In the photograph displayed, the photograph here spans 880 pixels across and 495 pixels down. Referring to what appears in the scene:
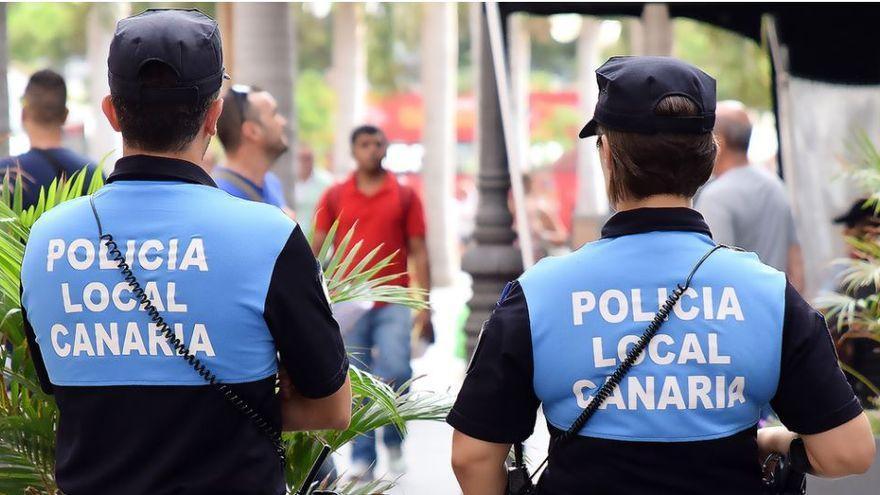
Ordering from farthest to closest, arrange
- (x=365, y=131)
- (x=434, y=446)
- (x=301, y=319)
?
(x=434, y=446)
(x=365, y=131)
(x=301, y=319)

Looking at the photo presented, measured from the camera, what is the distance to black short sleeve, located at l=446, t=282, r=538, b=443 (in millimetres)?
2463

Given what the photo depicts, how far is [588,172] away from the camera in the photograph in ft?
80.2

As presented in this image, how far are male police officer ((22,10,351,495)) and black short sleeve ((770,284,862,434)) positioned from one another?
2.78ft

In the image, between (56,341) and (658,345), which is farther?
(56,341)

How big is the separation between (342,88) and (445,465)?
78.5ft

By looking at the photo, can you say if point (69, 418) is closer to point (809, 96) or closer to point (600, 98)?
point (600, 98)

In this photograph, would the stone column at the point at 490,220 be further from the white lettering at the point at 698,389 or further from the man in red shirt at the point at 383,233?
the white lettering at the point at 698,389

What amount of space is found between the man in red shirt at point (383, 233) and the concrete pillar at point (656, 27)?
2.39 m

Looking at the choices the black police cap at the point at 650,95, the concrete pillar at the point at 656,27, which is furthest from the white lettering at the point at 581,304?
the concrete pillar at the point at 656,27

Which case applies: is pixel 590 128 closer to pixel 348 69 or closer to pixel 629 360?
pixel 629 360

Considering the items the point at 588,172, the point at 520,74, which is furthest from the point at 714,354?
the point at 520,74

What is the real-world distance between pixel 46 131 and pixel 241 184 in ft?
3.36

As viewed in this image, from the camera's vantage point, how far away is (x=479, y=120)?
9.33 meters

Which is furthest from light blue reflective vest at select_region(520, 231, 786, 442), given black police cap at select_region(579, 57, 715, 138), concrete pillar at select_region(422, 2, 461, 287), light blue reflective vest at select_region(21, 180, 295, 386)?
concrete pillar at select_region(422, 2, 461, 287)
